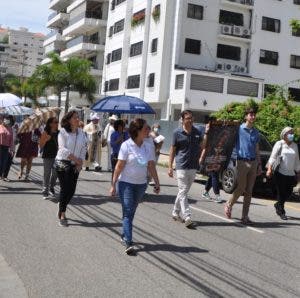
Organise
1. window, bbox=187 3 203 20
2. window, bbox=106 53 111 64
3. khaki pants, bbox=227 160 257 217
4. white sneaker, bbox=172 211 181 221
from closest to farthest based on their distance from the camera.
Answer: white sneaker, bbox=172 211 181 221, khaki pants, bbox=227 160 257 217, window, bbox=187 3 203 20, window, bbox=106 53 111 64

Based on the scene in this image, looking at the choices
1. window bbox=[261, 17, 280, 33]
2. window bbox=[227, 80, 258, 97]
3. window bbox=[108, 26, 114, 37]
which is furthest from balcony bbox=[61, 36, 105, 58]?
window bbox=[227, 80, 258, 97]

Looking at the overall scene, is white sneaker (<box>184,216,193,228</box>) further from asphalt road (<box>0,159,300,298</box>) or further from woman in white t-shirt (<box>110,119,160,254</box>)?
woman in white t-shirt (<box>110,119,160,254</box>)

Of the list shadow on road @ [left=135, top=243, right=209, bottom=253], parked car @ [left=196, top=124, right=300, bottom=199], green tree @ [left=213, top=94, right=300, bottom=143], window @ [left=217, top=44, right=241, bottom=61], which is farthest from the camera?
window @ [left=217, top=44, right=241, bottom=61]

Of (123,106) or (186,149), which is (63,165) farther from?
(123,106)

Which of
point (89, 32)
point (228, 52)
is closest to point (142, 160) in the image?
point (228, 52)

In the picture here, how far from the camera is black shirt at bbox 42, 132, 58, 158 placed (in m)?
11.9

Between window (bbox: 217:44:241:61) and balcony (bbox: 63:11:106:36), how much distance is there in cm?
1806

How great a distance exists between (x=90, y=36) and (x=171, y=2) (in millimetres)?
21122

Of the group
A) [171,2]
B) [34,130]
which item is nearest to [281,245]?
[34,130]

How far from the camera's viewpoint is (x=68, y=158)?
9.02m

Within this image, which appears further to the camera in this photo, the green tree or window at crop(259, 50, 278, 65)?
window at crop(259, 50, 278, 65)

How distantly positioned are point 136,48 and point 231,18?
8.50 meters

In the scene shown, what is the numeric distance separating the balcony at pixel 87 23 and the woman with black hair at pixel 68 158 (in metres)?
53.1

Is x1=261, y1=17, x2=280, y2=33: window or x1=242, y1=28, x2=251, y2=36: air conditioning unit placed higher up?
x1=261, y1=17, x2=280, y2=33: window
